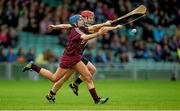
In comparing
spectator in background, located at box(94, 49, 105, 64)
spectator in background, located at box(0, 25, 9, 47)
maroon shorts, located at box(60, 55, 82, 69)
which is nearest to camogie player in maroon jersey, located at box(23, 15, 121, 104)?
maroon shorts, located at box(60, 55, 82, 69)

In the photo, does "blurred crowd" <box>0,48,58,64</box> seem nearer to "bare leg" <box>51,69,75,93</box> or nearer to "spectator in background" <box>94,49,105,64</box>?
"spectator in background" <box>94,49,105,64</box>

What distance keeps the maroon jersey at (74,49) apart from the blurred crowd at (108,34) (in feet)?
48.7

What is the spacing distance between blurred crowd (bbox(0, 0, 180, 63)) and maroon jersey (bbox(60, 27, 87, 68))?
14851 mm

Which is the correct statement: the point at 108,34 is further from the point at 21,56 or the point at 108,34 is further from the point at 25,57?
the point at 21,56

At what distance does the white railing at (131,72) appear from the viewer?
3162 cm

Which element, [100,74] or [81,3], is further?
[81,3]

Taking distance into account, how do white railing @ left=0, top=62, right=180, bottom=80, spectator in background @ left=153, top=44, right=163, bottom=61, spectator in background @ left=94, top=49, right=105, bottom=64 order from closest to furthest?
1. white railing @ left=0, top=62, right=180, bottom=80
2. spectator in background @ left=94, top=49, right=105, bottom=64
3. spectator in background @ left=153, top=44, right=163, bottom=61

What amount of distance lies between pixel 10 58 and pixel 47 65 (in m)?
1.90

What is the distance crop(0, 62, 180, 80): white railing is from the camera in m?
31.6

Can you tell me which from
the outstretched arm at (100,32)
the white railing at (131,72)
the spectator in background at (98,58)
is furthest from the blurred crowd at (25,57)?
the outstretched arm at (100,32)

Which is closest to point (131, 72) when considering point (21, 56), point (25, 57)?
point (25, 57)

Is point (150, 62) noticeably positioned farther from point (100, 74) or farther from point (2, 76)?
point (2, 76)

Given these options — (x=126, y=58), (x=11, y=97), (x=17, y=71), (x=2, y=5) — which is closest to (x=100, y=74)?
(x=126, y=58)

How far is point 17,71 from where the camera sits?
31.4 m
